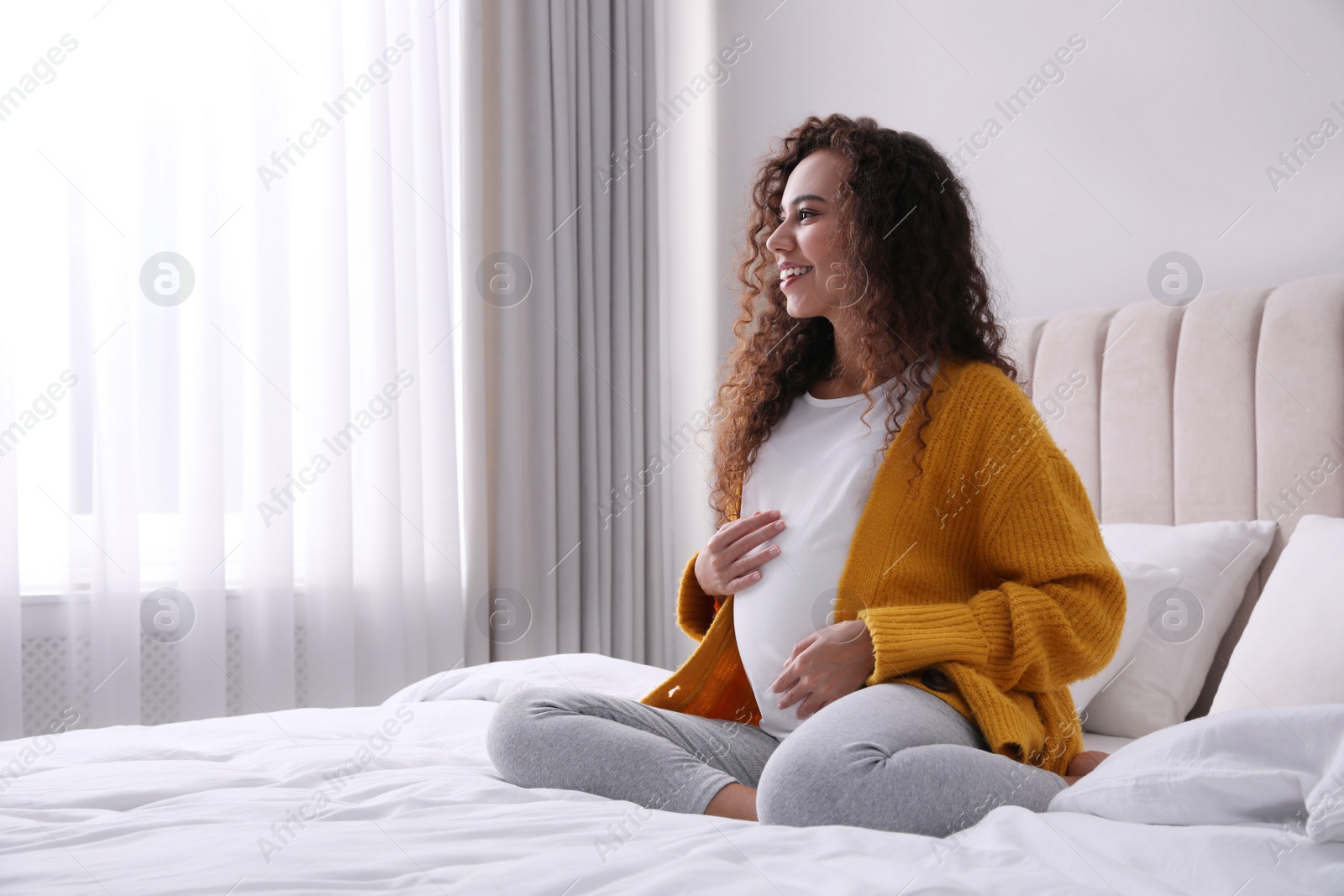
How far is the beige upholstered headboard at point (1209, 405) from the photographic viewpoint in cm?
171

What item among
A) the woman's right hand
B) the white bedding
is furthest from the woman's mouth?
the white bedding

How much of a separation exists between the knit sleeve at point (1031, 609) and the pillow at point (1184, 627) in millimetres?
477

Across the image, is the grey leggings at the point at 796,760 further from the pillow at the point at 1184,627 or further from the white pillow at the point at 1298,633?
the pillow at the point at 1184,627

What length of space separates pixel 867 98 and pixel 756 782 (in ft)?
6.44

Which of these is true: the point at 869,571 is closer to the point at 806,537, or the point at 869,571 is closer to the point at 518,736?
the point at 806,537

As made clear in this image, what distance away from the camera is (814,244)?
5.01 feet

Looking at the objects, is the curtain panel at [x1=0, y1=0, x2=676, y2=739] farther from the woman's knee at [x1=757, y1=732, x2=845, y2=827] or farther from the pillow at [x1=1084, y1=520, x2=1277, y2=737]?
the woman's knee at [x1=757, y1=732, x2=845, y2=827]

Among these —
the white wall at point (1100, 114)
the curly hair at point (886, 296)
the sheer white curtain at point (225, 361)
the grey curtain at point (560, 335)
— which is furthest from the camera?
the grey curtain at point (560, 335)

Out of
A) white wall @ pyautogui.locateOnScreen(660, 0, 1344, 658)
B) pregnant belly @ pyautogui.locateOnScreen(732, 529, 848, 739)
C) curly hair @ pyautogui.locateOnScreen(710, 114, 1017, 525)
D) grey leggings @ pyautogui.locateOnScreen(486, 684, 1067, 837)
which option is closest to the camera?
grey leggings @ pyautogui.locateOnScreen(486, 684, 1067, 837)

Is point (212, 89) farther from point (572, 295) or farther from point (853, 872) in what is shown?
point (853, 872)

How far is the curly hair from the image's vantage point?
4.78ft

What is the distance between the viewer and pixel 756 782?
1.35 meters

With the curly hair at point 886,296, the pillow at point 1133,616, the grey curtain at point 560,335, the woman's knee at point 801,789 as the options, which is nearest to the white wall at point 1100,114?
the grey curtain at point 560,335

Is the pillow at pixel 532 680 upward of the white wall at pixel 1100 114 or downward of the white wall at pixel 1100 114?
downward
